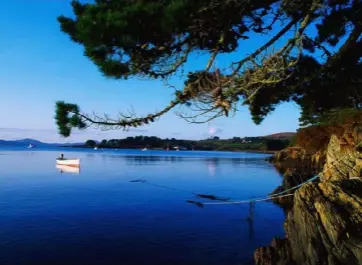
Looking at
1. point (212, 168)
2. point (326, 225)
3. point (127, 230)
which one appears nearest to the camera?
point (326, 225)

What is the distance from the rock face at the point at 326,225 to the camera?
243 inches

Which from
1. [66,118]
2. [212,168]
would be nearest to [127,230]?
[66,118]

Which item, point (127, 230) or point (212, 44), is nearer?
point (212, 44)

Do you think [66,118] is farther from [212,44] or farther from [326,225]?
[326,225]

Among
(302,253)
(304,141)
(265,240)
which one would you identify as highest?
(304,141)

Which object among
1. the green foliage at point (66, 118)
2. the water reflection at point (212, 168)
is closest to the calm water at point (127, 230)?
the green foliage at point (66, 118)

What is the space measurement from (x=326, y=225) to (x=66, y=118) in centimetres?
562

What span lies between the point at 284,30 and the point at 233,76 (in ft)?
Result: 5.38

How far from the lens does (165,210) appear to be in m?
18.9

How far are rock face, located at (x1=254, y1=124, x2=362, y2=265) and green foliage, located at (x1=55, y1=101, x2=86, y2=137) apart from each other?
5.31 m

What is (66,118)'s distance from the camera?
6.65 metres

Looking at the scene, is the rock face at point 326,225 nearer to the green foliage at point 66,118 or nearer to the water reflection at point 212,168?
the green foliage at point 66,118

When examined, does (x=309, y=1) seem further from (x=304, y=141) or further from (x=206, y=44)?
(x=304, y=141)

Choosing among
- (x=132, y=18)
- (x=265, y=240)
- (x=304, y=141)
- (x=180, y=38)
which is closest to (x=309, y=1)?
(x=180, y=38)
